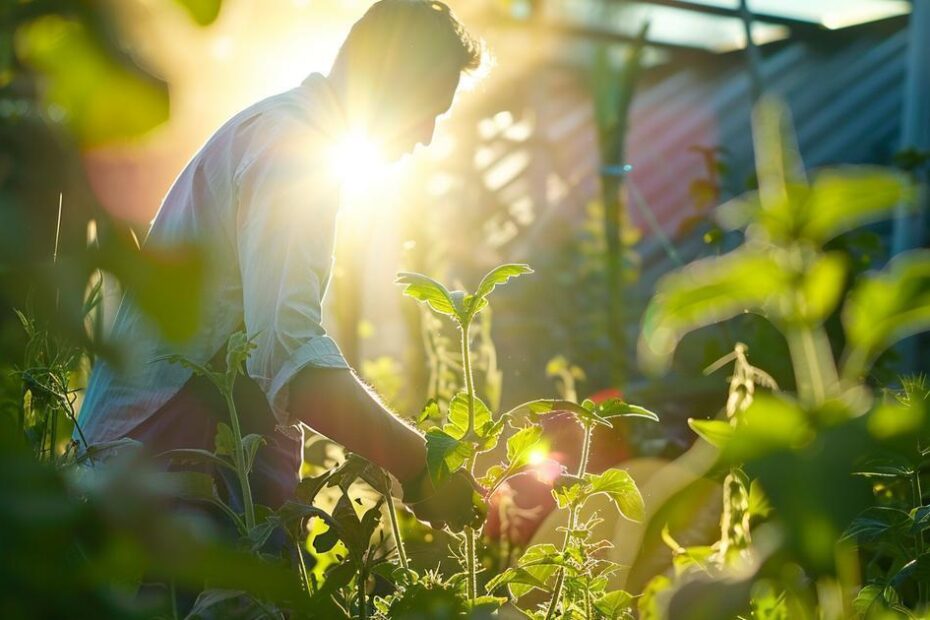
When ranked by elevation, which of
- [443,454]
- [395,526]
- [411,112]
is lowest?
[395,526]

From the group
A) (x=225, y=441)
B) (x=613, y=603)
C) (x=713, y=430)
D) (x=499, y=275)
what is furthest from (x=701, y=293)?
(x=225, y=441)

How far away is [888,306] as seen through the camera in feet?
1.69

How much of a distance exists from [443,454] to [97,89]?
2.17 feet

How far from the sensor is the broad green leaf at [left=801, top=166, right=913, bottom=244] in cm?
46

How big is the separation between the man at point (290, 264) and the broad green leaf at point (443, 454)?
2.5 inches

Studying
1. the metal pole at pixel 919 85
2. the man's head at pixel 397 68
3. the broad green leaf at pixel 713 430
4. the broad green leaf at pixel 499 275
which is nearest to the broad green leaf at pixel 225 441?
the broad green leaf at pixel 499 275

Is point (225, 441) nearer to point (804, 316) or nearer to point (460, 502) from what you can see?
point (460, 502)

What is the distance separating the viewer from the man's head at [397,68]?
6.68 ft

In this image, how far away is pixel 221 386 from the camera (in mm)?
1171

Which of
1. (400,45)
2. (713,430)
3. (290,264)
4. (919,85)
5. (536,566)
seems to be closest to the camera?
(713,430)

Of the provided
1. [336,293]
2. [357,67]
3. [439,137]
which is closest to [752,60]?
[439,137]

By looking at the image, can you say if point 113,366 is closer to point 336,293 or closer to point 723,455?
point 723,455

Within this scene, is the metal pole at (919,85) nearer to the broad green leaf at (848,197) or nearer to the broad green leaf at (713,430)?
the broad green leaf at (713,430)

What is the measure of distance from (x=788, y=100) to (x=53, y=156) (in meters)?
8.01
